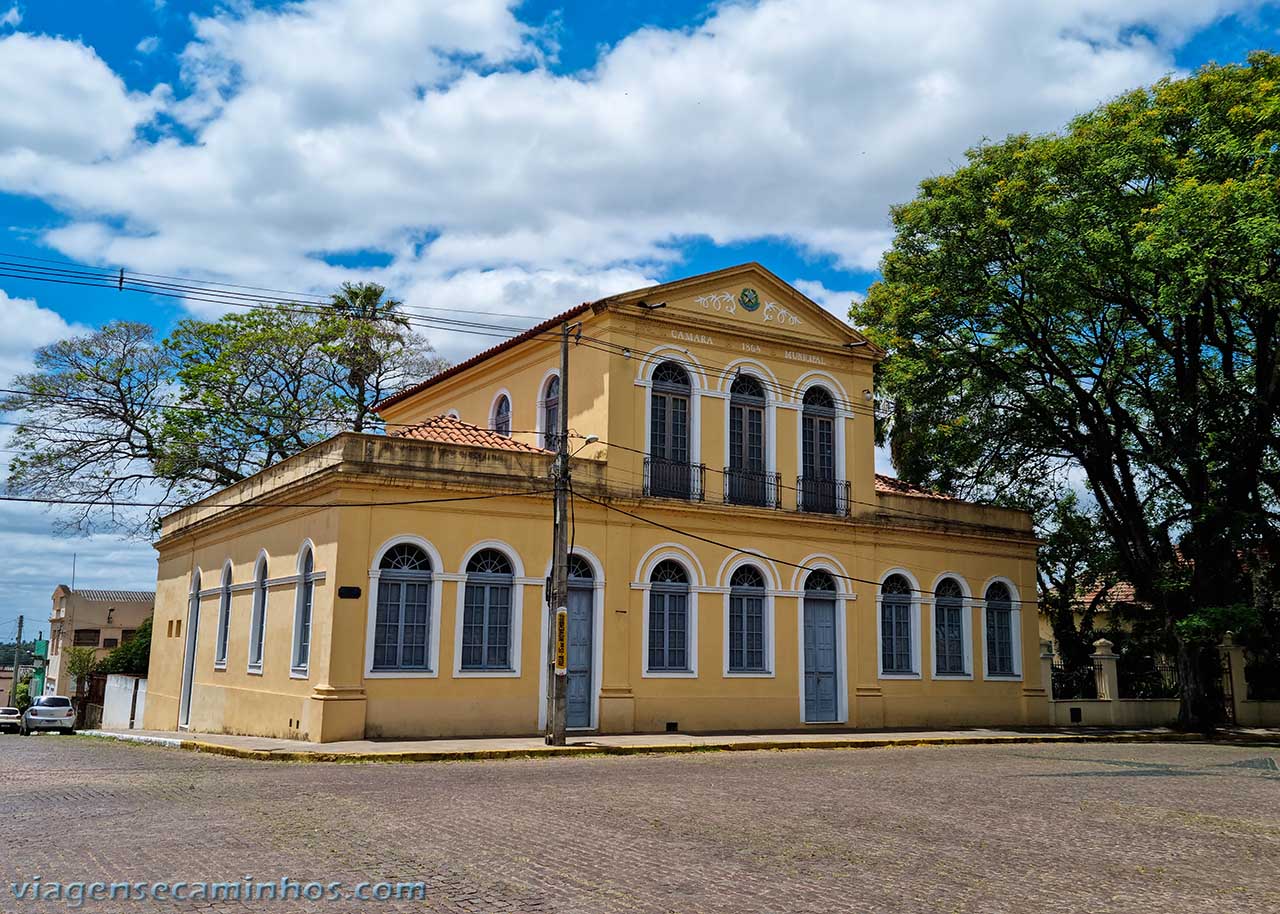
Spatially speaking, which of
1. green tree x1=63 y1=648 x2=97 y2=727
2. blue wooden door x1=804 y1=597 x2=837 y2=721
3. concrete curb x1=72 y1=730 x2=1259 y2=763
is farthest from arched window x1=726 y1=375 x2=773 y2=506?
green tree x1=63 y1=648 x2=97 y2=727

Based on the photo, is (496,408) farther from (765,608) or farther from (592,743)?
(592,743)

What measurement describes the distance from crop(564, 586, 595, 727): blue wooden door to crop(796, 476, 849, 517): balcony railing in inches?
204

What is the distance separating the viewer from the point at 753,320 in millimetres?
22625

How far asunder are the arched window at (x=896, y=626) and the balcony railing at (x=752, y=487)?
3338 mm

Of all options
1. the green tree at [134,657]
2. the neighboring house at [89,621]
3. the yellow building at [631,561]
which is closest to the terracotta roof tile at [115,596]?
the neighboring house at [89,621]

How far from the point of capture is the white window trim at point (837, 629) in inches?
872

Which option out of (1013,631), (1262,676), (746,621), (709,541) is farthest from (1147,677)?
(709,541)

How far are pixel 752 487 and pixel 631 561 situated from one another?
3.16 m

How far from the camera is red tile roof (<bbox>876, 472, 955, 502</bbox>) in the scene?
24.6m

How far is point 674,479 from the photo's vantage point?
21297 millimetres

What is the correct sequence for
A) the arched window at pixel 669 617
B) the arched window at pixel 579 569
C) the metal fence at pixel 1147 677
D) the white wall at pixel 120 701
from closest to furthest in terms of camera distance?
1. the arched window at pixel 579 569
2. the arched window at pixel 669 617
3. the metal fence at pixel 1147 677
4. the white wall at pixel 120 701

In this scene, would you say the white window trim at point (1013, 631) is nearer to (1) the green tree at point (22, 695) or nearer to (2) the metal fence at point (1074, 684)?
(2) the metal fence at point (1074, 684)

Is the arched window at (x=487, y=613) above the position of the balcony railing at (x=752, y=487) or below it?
below

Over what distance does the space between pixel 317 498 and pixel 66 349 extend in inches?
642
